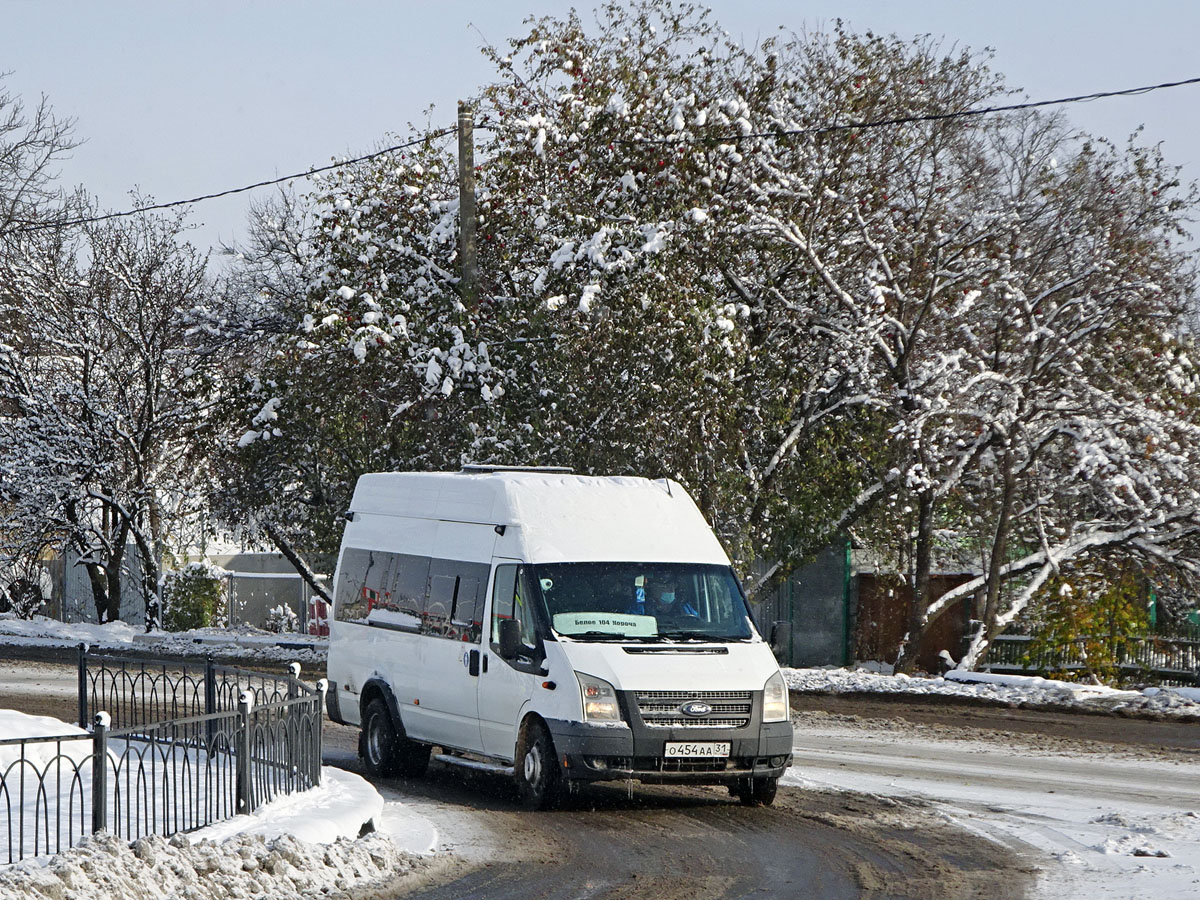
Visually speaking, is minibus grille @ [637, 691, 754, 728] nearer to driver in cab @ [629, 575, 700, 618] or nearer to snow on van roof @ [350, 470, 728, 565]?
driver in cab @ [629, 575, 700, 618]

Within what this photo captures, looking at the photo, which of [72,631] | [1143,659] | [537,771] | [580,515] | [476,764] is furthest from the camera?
[72,631]

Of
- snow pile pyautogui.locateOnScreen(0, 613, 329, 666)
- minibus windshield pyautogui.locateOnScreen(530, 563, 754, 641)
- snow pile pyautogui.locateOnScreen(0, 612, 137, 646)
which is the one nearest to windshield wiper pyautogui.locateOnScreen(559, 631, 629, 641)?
minibus windshield pyautogui.locateOnScreen(530, 563, 754, 641)

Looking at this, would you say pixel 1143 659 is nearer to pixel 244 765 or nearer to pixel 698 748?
pixel 698 748

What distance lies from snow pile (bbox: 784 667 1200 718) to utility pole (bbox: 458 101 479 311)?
722 cm

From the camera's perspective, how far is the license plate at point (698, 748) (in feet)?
35.8

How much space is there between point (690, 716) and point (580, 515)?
2.20 metres

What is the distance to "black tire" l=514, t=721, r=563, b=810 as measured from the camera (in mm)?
11156

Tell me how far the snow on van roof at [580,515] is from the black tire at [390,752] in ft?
6.00

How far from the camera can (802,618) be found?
30281 mm

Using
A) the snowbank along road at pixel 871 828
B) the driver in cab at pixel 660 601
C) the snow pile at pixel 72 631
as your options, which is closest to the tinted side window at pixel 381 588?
the snowbank along road at pixel 871 828

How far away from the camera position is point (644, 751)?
35.7ft

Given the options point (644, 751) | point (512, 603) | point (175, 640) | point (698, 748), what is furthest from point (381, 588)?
point (175, 640)

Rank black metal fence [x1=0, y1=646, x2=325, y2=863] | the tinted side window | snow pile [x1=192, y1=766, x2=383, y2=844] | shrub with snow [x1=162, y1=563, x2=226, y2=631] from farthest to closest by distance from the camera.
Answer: shrub with snow [x1=162, y1=563, x2=226, y2=631] < the tinted side window < snow pile [x1=192, y1=766, x2=383, y2=844] < black metal fence [x1=0, y1=646, x2=325, y2=863]

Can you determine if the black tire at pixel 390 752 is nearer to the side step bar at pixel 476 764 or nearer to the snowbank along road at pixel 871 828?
the snowbank along road at pixel 871 828
